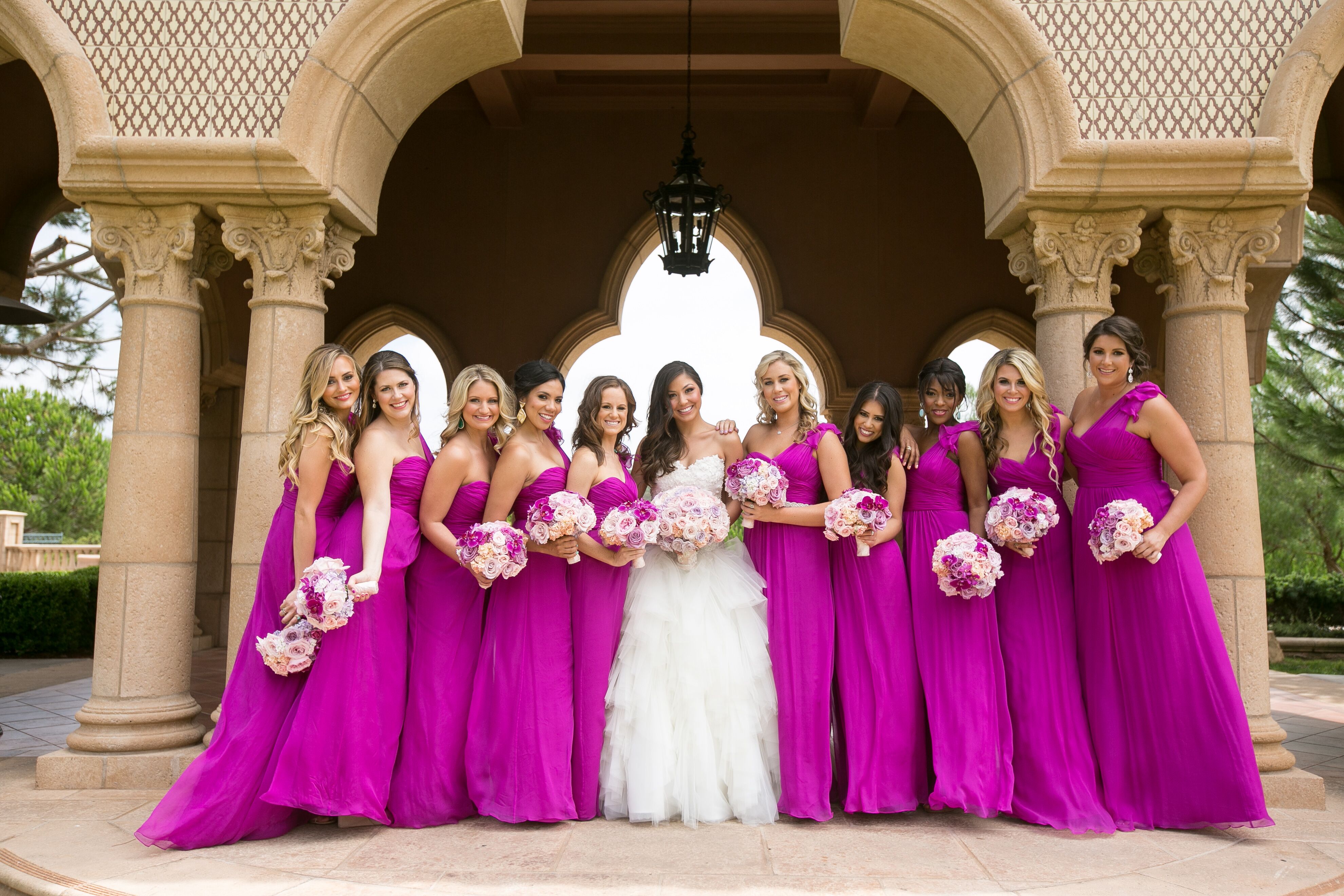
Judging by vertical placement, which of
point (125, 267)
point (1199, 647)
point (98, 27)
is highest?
point (98, 27)

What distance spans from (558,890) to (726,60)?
7306 mm

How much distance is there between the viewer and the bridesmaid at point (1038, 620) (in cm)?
380

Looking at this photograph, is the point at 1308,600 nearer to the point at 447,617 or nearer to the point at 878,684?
the point at 878,684

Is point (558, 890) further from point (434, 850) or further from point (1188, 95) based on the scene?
point (1188, 95)

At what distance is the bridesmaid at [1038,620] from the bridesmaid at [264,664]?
112 inches

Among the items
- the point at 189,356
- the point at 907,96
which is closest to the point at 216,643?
the point at 189,356

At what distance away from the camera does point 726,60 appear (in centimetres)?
827

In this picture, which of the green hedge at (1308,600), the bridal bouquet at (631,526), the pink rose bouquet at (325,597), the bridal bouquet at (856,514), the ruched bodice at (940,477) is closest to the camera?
the pink rose bouquet at (325,597)

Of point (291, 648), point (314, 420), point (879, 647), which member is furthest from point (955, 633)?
point (314, 420)

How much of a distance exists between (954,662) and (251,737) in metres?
2.91

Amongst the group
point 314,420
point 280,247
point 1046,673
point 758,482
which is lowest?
point 1046,673

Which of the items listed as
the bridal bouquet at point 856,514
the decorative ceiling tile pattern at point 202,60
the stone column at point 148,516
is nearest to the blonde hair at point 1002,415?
the bridal bouquet at point 856,514

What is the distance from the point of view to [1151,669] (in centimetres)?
383

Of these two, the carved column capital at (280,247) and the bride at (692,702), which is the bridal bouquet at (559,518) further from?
the carved column capital at (280,247)
